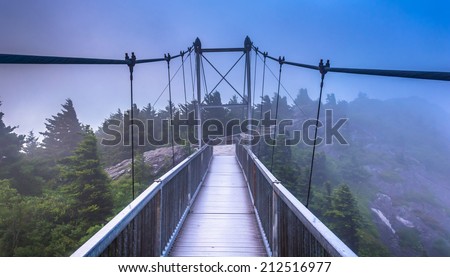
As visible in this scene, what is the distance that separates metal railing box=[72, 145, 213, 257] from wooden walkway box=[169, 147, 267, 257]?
8.9 inches

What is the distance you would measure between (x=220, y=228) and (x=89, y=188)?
68.1 ft

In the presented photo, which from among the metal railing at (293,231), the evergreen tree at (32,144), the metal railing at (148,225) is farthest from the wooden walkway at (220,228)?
the evergreen tree at (32,144)

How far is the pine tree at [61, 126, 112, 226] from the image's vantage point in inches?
889

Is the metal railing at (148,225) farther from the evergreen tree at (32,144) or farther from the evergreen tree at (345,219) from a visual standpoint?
the evergreen tree at (32,144)

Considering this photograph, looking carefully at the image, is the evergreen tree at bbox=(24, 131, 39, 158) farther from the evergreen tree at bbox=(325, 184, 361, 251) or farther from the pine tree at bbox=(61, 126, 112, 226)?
the evergreen tree at bbox=(325, 184, 361, 251)

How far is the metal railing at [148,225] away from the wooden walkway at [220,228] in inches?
8.9

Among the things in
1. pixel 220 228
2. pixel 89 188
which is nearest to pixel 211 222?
pixel 220 228

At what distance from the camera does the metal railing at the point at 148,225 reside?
6.06 feet

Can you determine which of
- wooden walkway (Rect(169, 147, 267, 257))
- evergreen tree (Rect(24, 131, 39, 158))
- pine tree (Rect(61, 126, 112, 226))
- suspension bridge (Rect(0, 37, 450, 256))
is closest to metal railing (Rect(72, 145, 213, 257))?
suspension bridge (Rect(0, 37, 450, 256))

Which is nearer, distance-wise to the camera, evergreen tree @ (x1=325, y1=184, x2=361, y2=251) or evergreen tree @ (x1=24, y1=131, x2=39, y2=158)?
Answer: evergreen tree @ (x1=325, y1=184, x2=361, y2=251)

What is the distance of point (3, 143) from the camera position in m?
30.5

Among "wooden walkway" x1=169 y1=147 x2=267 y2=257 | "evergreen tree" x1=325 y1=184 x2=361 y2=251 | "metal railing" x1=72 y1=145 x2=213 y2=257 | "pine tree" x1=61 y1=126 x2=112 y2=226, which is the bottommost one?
"evergreen tree" x1=325 y1=184 x2=361 y2=251

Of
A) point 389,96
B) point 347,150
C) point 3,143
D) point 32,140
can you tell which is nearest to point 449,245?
point 347,150
